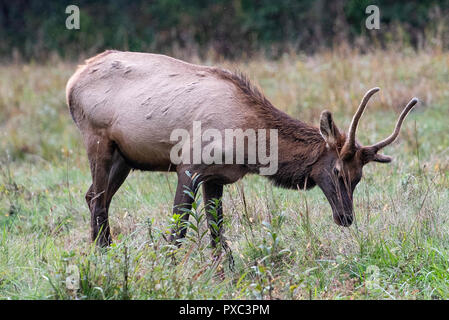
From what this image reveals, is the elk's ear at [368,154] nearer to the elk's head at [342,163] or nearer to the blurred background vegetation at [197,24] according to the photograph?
the elk's head at [342,163]

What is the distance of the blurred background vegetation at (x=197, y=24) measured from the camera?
18.5 m

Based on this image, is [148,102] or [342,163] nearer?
[342,163]

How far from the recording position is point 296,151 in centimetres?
573

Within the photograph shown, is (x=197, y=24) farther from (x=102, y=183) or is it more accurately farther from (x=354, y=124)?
(x=354, y=124)

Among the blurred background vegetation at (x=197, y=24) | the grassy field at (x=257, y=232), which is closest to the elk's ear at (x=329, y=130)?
the grassy field at (x=257, y=232)

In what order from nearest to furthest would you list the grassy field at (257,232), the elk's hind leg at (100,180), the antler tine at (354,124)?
the grassy field at (257,232) → the antler tine at (354,124) → the elk's hind leg at (100,180)

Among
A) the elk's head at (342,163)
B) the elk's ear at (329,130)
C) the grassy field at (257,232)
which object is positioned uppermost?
the elk's ear at (329,130)

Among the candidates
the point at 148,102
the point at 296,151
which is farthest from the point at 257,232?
the point at 148,102

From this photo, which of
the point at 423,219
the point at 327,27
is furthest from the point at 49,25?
the point at 423,219

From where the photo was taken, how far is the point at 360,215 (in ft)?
19.5

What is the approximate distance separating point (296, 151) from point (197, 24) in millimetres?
15492

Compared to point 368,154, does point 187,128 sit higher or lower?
higher

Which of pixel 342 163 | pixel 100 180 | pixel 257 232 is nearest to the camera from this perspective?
pixel 342 163

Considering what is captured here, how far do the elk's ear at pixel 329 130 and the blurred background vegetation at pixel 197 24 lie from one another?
39.7ft
